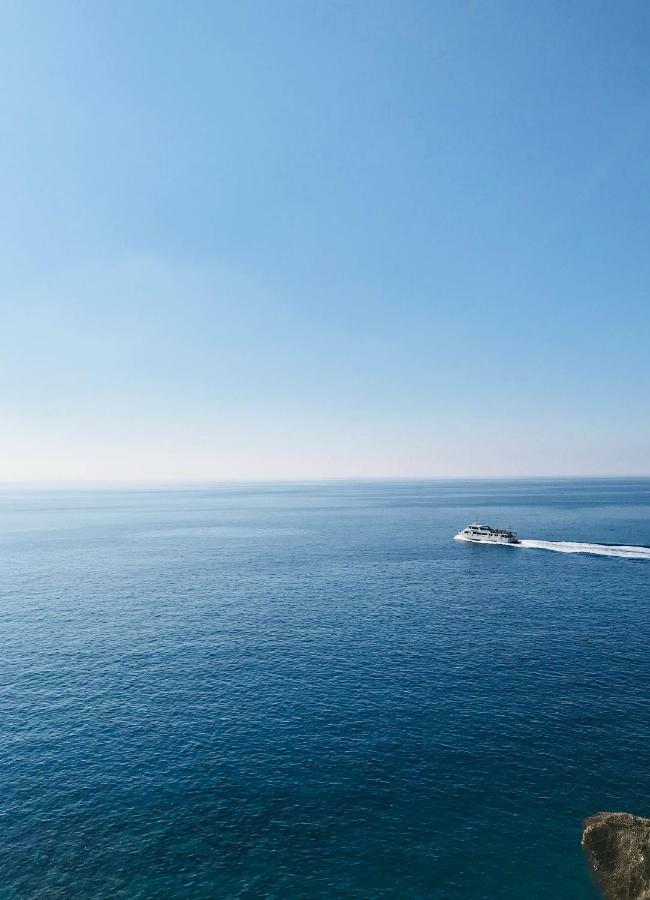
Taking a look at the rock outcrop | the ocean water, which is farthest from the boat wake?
the rock outcrop

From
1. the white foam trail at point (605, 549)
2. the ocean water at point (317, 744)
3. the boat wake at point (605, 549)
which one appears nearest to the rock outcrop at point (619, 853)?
the ocean water at point (317, 744)

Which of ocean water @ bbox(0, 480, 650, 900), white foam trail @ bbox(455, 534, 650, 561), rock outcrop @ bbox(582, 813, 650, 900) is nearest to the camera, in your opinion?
rock outcrop @ bbox(582, 813, 650, 900)

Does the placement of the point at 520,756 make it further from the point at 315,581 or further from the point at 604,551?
the point at 604,551

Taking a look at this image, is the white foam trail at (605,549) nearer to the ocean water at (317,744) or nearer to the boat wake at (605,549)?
the boat wake at (605,549)

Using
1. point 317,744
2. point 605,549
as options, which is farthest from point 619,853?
point 605,549

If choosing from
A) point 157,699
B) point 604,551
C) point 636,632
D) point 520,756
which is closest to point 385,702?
point 520,756

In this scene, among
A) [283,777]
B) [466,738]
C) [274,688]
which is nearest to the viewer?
[283,777]

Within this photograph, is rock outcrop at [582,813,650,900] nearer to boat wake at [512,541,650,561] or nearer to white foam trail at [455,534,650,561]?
white foam trail at [455,534,650,561]

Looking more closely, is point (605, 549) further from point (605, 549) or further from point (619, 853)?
point (619, 853)
